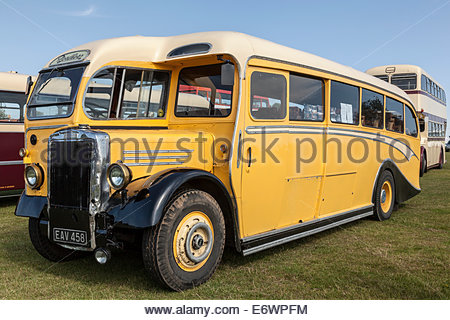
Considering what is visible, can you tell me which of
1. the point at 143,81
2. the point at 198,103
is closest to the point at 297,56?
the point at 198,103

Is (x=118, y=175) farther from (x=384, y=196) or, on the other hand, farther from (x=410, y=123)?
(x=410, y=123)

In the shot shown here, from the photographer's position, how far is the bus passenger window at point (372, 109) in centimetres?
716

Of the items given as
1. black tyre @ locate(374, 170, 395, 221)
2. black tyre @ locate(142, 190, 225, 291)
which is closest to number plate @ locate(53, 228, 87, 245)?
black tyre @ locate(142, 190, 225, 291)

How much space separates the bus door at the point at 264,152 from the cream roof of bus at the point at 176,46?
22 cm

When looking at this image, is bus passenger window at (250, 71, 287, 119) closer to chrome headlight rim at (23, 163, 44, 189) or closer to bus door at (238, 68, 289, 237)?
bus door at (238, 68, 289, 237)

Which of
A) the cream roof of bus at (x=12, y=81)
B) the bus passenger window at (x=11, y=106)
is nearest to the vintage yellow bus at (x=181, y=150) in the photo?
the bus passenger window at (x=11, y=106)

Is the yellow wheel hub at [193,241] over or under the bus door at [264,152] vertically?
under

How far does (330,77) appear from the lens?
240 inches

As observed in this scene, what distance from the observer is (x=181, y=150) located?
4.49 metres

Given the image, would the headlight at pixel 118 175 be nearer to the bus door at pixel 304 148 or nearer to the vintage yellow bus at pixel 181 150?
the vintage yellow bus at pixel 181 150

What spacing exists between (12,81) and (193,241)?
742 cm

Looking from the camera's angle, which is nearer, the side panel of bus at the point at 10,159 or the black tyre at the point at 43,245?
the black tyre at the point at 43,245

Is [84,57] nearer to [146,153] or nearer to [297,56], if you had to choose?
[146,153]

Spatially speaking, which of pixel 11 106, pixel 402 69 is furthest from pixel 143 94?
pixel 402 69
